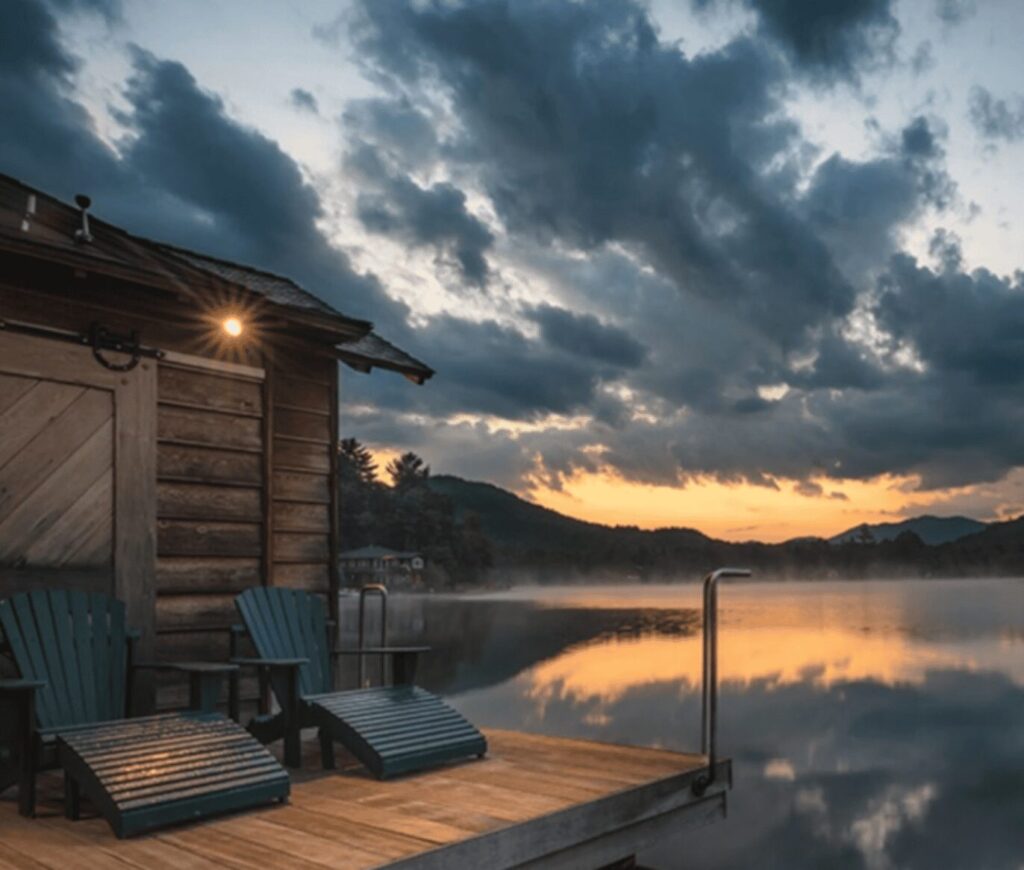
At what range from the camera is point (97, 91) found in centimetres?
910

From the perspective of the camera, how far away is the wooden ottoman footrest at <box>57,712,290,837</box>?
3.19 m

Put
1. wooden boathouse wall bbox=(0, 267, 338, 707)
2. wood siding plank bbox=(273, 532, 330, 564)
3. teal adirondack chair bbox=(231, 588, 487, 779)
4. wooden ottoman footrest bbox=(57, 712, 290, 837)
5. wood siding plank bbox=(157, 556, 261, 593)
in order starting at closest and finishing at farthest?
wooden ottoman footrest bbox=(57, 712, 290, 837), teal adirondack chair bbox=(231, 588, 487, 779), wooden boathouse wall bbox=(0, 267, 338, 707), wood siding plank bbox=(157, 556, 261, 593), wood siding plank bbox=(273, 532, 330, 564)

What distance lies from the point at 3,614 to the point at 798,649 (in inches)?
1781

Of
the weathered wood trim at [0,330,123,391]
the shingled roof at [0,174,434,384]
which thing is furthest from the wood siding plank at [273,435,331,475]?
the weathered wood trim at [0,330,123,391]

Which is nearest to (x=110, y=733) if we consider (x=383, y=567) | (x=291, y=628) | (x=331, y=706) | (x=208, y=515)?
(x=331, y=706)

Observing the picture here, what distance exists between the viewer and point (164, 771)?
336 centimetres

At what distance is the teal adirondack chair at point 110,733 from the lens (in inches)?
128

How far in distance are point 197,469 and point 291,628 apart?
1.11 m

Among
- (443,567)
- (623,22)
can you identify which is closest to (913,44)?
(623,22)

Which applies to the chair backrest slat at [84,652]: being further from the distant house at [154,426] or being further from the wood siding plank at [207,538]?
the wood siding plank at [207,538]

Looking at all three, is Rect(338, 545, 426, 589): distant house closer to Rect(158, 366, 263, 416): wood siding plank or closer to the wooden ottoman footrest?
Rect(158, 366, 263, 416): wood siding plank

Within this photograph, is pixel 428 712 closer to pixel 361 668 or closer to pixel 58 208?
pixel 361 668

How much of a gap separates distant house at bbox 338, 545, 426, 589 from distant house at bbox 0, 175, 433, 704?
47083 millimetres

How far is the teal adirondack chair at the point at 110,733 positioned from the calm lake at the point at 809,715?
2.73m
